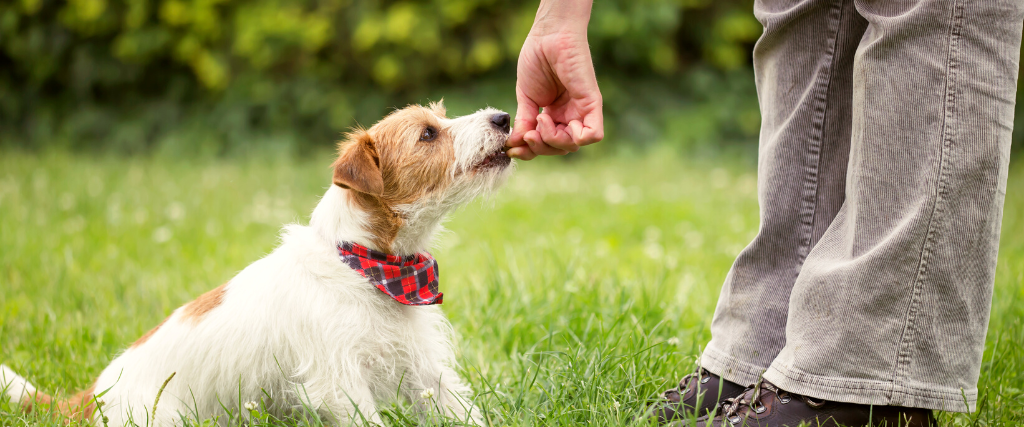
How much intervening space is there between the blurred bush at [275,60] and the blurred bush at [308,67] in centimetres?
2

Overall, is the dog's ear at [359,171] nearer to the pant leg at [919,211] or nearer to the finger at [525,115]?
the finger at [525,115]

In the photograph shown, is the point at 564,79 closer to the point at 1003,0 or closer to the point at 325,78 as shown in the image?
the point at 1003,0

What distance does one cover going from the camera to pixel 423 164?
2301 mm

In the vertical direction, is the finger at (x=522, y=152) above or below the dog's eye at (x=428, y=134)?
below

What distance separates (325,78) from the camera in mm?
9227

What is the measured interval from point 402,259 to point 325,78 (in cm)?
745

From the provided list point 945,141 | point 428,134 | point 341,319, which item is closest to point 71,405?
point 341,319

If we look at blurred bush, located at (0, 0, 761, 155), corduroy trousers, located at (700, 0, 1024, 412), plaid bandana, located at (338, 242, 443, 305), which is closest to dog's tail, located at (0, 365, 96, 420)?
plaid bandana, located at (338, 242, 443, 305)

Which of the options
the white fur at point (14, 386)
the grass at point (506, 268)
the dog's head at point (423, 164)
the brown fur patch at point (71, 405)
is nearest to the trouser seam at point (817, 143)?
the grass at point (506, 268)

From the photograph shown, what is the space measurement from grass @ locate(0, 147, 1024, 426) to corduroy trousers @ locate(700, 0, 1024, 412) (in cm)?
49

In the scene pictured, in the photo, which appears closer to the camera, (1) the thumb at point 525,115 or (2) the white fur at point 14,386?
(1) the thumb at point 525,115

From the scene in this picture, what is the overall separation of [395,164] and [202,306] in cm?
72

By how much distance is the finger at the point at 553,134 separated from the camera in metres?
2.07

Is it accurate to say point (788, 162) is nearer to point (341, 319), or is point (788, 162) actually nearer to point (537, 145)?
point (537, 145)
